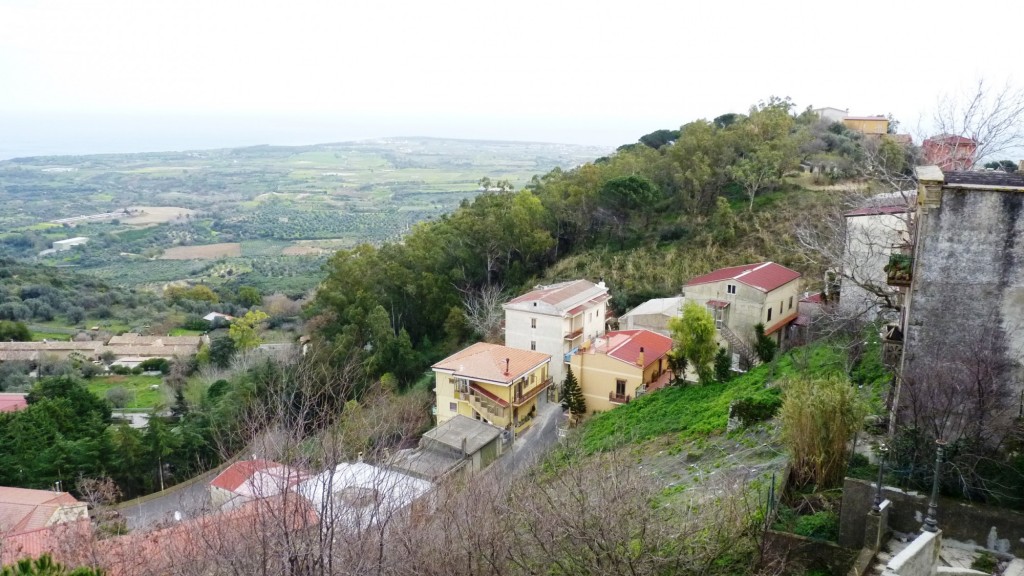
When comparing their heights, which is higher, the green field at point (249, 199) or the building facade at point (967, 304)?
the building facade at point (967, 304)

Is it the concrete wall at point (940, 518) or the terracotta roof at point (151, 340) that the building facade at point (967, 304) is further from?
the terracotta roof at point (151, 340)

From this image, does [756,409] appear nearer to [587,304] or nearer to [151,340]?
[587,304]

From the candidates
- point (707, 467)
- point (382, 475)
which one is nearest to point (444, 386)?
point (707, 467)

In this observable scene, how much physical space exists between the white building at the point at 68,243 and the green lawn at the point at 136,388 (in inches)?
2079

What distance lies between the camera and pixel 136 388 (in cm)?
3081

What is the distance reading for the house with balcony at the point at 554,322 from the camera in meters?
20.2

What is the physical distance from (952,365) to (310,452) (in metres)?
7.45

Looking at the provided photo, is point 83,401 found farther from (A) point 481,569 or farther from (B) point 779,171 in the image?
(B) point 779,171

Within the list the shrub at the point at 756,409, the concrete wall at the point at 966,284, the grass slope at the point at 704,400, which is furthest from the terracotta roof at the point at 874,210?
the concrete wall at the point at 966,284

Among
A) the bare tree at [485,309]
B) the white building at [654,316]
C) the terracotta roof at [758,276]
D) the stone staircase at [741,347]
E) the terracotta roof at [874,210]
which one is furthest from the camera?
the bare tree at [485,309]

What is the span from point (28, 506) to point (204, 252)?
6575 cm

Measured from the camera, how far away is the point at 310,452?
764 cm

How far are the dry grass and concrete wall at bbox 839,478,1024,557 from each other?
238 ft

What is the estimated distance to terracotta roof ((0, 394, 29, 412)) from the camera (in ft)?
72.3
